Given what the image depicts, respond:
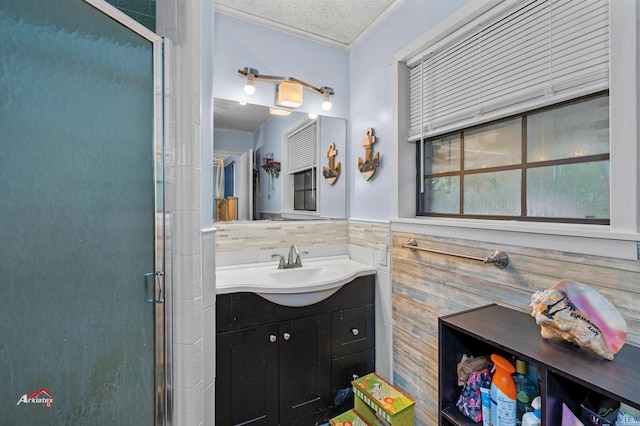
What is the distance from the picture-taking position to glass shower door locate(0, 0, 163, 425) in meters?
0.74

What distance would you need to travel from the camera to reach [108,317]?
0.97 m

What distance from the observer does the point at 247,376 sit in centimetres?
154

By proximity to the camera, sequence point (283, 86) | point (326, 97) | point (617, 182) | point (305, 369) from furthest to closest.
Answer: point (326, 97) < point (283, 86) < point (305, 369) < point (617, 182)

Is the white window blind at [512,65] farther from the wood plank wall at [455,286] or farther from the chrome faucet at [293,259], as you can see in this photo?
the chrome faucet at [293,259]

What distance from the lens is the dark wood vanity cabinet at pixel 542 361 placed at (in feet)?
2.29

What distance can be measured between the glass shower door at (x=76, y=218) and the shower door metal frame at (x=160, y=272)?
0.01 m

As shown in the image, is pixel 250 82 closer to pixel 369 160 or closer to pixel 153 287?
pixel 369 160

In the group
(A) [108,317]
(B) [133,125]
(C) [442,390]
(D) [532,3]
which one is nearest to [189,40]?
(B) [133,125]

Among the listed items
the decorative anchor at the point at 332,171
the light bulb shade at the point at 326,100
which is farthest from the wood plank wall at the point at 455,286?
the light bulb shade at the point at 326,100

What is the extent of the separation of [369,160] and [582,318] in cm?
145

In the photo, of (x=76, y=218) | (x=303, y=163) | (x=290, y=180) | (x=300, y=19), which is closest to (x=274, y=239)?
(x=290, y=180)

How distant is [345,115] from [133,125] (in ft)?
5.23

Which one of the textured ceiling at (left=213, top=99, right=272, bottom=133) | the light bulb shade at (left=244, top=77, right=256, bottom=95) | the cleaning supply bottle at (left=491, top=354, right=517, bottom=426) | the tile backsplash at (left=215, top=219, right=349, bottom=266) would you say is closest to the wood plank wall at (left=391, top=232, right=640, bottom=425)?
the cleaning supply bottle at (left=491, top=354, right=517, bottom=426)

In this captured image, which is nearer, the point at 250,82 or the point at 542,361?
the point at 542,361
